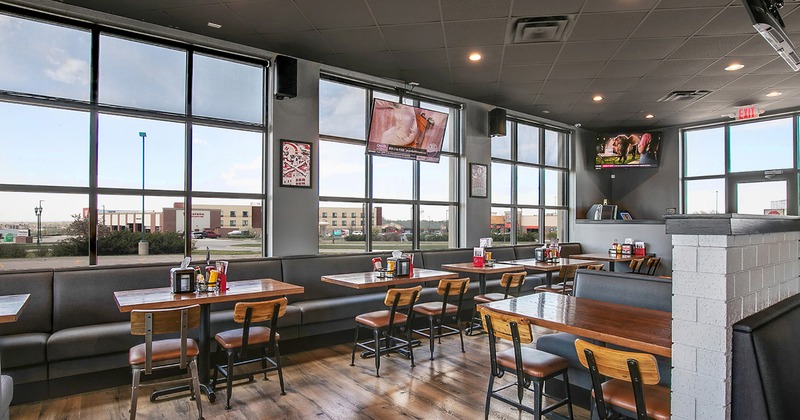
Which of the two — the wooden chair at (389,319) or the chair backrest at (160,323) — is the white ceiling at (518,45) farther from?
the chair backrest at (160,323)

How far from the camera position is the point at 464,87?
6.61 m

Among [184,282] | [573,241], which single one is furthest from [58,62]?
[573,241]

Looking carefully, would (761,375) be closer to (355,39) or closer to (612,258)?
(355,39)

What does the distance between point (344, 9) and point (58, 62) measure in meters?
2.81

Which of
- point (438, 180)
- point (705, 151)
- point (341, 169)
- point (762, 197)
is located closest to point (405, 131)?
point (341, 169)

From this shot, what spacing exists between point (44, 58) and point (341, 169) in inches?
Result: 131

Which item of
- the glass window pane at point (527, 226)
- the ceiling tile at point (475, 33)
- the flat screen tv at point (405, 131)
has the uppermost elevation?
the ceiling tile at point (475, 33)

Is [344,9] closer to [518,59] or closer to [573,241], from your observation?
[518,59]

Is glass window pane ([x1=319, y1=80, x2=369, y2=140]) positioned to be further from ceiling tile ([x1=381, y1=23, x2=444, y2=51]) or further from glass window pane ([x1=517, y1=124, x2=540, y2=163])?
glass window pane ([x1=517, y1=124, x2=540, y2=163])

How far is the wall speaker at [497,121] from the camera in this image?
7406mm

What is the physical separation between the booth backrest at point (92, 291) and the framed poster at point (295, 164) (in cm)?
187

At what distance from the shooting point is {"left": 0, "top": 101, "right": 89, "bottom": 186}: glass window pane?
3.93 m

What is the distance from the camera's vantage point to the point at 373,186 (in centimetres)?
632

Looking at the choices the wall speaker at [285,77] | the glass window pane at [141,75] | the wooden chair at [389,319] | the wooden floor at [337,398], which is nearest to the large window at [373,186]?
the wall speaker at [285,77]
